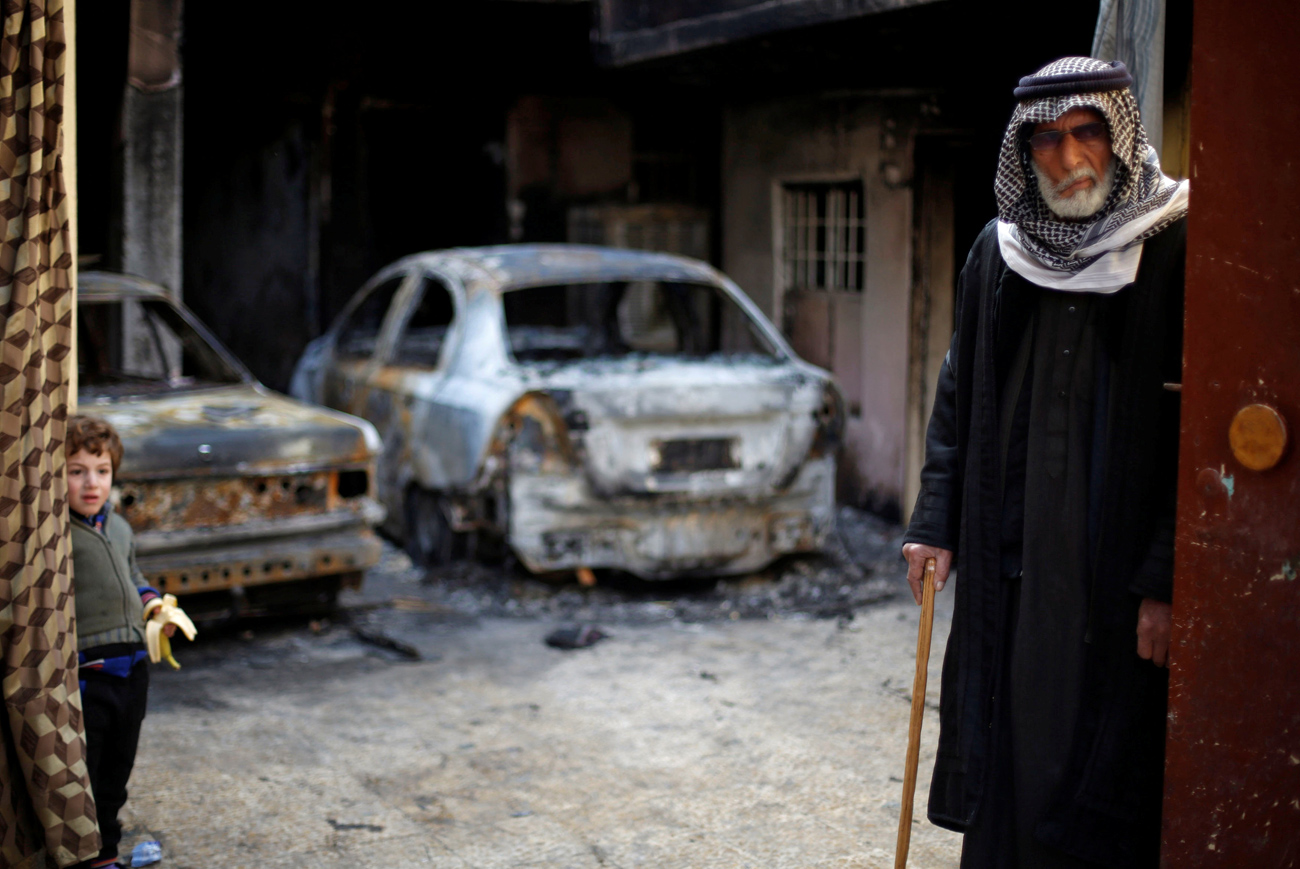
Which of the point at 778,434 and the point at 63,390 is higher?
the point at 63,390

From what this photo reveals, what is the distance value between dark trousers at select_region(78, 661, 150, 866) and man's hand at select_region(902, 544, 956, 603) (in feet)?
6.51

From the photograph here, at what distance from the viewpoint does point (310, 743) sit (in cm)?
507

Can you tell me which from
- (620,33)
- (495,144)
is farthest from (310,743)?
(495,144)

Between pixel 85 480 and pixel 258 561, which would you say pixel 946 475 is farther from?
pixel 258 561

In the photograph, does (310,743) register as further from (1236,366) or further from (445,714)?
(1236,366)

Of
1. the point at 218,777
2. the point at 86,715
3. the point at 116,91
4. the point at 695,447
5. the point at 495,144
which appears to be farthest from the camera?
the point at 495,144

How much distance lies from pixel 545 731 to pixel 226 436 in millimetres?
1980

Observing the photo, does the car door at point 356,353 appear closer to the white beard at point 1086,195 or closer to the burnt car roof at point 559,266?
the burnt car roof at point 559,266

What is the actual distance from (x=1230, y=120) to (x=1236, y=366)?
1.23ft

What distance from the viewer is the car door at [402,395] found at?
25.1ft

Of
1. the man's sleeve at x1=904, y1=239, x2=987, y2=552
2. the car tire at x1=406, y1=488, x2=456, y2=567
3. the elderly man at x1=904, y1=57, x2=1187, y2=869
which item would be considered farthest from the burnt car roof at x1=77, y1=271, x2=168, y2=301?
the elderly man at x1=904, y1=57, x2=1187, y2=869

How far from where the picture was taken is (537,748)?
503cm

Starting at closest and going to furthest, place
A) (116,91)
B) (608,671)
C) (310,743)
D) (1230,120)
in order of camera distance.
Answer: (1230,120) < (310,743) < (608,671) < (116,91)

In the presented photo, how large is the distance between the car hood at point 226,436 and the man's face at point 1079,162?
4.04 m
